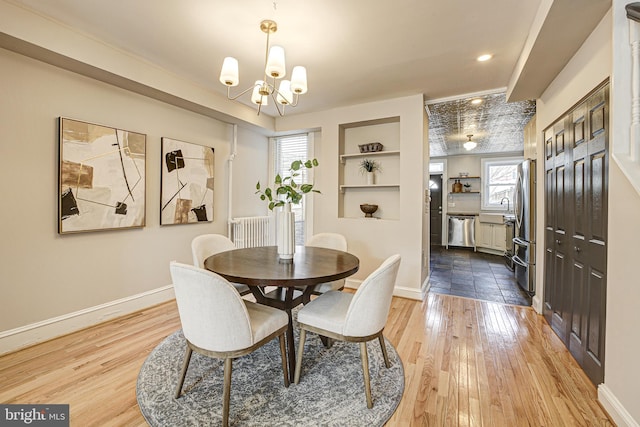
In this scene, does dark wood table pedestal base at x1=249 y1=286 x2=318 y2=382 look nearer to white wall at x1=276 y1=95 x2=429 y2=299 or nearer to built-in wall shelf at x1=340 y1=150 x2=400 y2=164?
white wall at x1=276 y1=95 x2=429 y2=299

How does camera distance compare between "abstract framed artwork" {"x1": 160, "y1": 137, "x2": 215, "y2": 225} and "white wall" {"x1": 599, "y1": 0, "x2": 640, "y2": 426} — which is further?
"abstract framed artwork" {"x1": 160, "y1": 137, "x2": 215, "y2": 225}

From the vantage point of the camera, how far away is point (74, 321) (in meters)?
2.47

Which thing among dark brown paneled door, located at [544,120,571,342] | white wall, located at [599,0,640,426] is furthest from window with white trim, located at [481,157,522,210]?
white wall, located at [599,0,640,426]

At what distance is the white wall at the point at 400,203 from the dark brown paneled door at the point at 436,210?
13.4 ft

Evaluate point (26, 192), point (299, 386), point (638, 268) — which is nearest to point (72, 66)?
point (26, 192)

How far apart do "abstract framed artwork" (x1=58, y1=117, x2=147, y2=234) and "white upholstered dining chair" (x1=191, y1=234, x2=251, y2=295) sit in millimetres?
897

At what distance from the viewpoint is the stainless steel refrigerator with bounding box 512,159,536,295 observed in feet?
10.6

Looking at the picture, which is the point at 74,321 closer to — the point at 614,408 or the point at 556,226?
the point at 614,408

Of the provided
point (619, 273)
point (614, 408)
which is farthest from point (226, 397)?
point (619, 273)

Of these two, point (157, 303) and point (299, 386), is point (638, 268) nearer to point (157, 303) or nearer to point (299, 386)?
point (299, 386)

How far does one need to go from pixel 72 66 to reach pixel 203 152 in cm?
144

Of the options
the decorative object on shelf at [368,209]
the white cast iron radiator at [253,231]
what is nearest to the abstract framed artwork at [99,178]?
the white cast iron radiator at [253,231]

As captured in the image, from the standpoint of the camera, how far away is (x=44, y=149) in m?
2.28

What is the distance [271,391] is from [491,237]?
257 inches
